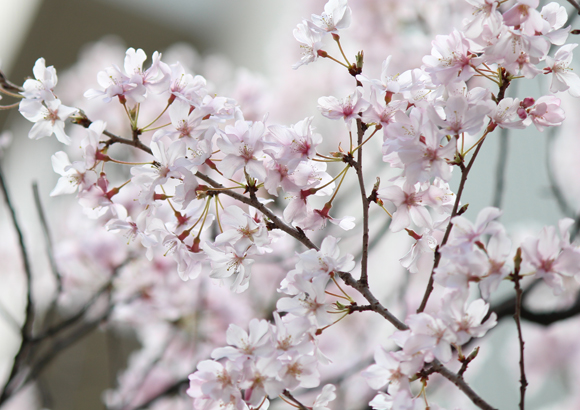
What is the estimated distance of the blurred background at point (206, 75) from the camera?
159 cm

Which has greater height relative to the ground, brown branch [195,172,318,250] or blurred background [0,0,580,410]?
blurred background [0,0,580,410]

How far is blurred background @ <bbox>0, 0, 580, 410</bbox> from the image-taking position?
159 centimetres

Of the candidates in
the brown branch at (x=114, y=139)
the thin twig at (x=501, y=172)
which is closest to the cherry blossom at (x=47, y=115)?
the brown branch at (x=114, y=139)

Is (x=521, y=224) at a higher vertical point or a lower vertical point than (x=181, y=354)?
higher

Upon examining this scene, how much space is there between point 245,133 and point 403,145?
0.14 meters

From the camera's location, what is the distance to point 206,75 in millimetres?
2094

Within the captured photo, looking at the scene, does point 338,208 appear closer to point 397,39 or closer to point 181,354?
point 181,354

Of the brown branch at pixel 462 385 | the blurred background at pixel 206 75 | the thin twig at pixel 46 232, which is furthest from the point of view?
the blurred background at pixel 206 75

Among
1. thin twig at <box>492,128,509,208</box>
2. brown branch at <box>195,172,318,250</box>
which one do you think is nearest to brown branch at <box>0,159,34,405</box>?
brown branch at <box>195,172,318,250</box>

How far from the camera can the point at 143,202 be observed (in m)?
0.44

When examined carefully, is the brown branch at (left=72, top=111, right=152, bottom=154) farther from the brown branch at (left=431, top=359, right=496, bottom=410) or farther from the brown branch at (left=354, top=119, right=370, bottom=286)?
the brown branch at (left=431, top=359, right=496, bottom=410)

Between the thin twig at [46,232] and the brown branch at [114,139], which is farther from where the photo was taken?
the thin twig at [46,232]

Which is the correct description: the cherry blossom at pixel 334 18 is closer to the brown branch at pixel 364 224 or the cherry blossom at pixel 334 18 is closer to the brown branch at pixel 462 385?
the brown branch at pixel 364 224

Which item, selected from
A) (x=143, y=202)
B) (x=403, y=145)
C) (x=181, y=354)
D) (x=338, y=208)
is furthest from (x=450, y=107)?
A: (x=181, y=354)
